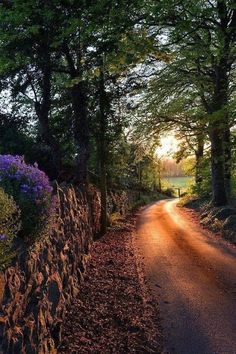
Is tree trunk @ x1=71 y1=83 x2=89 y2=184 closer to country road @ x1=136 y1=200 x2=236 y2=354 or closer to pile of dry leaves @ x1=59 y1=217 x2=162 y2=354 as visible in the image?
country road @ x1=136 y1=200 x2=236 y2=354

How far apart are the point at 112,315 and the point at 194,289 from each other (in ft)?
7.77

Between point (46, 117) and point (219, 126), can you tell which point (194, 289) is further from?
point (46, 117)

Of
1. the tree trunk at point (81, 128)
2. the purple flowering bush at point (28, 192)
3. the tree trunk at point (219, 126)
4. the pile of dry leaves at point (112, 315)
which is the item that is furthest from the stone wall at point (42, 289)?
the tree trunk at point (219, 126)

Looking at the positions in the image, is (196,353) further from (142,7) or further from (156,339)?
(142,7)

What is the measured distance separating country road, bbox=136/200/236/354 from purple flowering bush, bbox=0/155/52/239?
8.79 feet

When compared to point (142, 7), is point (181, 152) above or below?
below

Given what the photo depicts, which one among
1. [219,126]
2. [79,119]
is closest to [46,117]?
[79,119]

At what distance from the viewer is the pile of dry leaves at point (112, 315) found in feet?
19.1

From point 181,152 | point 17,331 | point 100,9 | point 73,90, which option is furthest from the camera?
point 181,152

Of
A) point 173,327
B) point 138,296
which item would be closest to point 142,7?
point 138,296

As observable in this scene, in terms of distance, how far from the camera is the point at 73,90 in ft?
46.5

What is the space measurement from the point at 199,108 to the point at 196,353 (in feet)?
56.2

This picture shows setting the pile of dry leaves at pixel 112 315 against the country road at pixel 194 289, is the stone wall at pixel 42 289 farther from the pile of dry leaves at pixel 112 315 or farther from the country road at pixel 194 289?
the country road at pixel 194 289

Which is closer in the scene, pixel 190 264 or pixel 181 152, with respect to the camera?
pixel 190 264
